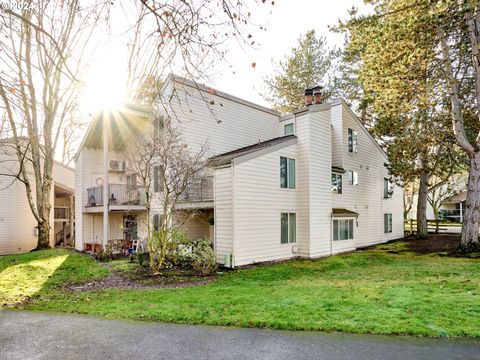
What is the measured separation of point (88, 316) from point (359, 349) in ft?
16.5

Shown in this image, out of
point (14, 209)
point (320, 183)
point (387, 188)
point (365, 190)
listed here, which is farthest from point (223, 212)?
point (14, 209)

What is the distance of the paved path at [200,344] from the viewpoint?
458cm

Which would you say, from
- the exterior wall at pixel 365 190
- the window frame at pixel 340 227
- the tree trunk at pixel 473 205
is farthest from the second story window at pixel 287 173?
the tree trunk at pixel 473 205

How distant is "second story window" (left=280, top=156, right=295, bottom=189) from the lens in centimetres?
1511

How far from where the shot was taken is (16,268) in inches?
510

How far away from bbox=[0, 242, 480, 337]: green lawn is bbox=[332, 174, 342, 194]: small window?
6379mm

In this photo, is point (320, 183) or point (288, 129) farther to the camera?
point (288, 129)

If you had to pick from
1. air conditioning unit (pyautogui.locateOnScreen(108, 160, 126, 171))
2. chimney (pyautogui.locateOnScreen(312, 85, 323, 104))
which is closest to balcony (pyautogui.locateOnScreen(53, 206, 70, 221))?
air conditioning unit (pyautogui.locateOnScreen(108, 160, 126, 171))

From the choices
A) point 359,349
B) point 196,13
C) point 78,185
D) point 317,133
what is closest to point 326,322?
point 359,349

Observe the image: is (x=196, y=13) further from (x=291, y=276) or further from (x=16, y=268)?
(x=16, y=268)

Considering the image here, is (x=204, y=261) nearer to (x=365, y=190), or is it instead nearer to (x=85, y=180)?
(x=85, y=180)

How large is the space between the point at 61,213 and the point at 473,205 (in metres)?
26.3

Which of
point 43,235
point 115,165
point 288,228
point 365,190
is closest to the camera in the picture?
point 288,228

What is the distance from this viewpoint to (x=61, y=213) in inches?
982
